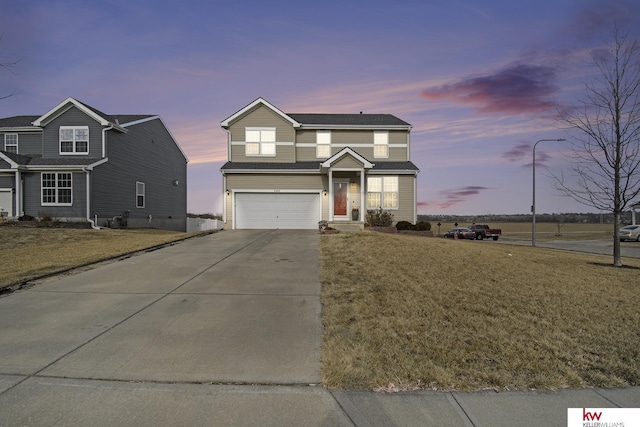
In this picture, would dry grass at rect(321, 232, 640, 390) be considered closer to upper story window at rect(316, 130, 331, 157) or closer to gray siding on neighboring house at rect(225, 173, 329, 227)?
gray siding on neighboring house at rect(225, 173, 329, 227)

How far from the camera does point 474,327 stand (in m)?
5.82

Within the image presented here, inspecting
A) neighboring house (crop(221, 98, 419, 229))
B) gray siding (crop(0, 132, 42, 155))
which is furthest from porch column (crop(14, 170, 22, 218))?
neighboring house (crop(221, 98, 419, 229))

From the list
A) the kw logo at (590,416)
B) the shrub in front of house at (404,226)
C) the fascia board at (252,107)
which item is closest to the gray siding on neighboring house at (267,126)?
the fascia board at (252,107)

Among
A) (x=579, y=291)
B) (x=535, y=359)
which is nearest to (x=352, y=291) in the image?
(x=535, y=359)

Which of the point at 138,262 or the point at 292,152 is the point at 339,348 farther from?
the point at 292,152

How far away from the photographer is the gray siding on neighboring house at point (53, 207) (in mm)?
22625

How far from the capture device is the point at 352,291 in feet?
25.6

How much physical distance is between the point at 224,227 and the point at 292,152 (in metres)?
6.40

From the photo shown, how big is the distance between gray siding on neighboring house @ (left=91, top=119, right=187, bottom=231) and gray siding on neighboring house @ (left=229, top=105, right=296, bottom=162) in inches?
320

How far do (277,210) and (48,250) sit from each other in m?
12.2

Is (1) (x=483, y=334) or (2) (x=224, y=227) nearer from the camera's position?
(1) (x=483, y=334)

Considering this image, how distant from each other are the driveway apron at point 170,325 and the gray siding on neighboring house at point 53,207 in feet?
49.7

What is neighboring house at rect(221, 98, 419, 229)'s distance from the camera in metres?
23.0

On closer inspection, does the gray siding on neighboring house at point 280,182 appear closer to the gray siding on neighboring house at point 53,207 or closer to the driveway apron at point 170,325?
the gray siding on neighboring house at point 53,207
